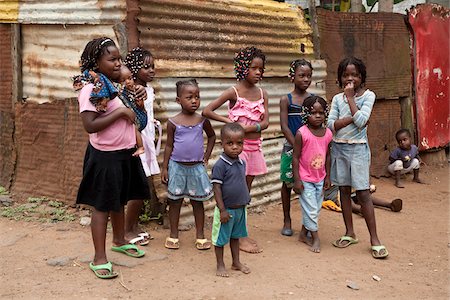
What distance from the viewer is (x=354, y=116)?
14.2 ft

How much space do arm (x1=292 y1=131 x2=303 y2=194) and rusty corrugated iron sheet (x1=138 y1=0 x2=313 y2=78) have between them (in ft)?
4.32

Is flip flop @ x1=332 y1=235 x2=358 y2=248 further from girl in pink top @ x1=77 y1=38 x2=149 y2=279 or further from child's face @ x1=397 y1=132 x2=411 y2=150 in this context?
child's face @ x1=397 y1=132 x2=411 y2=150

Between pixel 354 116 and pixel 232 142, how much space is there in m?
1.15

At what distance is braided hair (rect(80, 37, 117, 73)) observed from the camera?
357cm

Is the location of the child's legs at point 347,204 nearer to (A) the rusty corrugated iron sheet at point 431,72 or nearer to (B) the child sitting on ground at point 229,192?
(B) the child sitting on ground at point 229,192

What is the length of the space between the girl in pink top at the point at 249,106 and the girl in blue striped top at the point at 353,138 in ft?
1.95

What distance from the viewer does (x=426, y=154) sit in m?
8.77

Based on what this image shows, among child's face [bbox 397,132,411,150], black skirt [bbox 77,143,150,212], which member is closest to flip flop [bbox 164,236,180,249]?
black skirt [bbox 77,143,150,212]

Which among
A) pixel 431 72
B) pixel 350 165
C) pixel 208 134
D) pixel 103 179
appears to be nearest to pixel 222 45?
pixel 208 134

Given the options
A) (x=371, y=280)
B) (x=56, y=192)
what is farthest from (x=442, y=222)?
(x=56, y=192)

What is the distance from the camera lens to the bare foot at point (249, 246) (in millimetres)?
4401

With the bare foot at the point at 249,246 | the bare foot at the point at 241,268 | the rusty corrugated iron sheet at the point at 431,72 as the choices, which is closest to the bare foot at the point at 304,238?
the bare foot at the point at 249,246

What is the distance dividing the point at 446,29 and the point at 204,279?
6.94m

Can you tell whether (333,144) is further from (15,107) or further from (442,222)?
(15,107)
